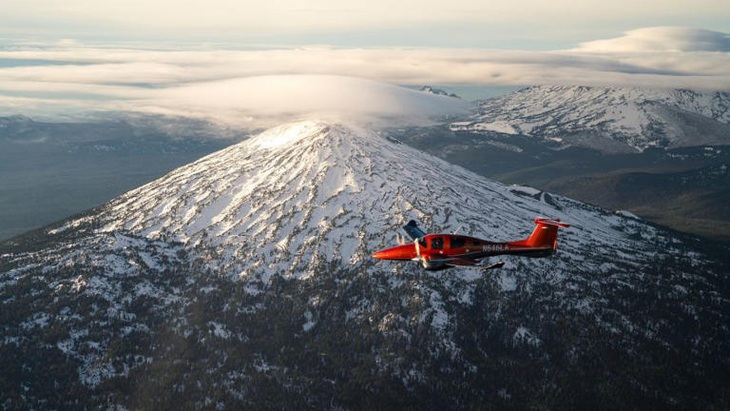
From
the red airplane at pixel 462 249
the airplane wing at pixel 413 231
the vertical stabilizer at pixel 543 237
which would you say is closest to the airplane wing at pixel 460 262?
the red airplane at pixel 462 249

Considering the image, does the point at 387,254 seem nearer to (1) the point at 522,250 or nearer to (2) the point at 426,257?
(2) the point at 426,257

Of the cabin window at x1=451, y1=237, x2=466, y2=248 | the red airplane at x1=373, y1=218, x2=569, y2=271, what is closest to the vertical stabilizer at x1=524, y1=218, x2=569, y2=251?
the red airplane at x1=373, y1=218, x2=569, y2=271

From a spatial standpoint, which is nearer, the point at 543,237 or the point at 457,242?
the point at 457,242

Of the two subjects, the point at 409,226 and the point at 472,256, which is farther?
the point at 409,226

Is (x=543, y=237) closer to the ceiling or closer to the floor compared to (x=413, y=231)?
closer to the ceiling

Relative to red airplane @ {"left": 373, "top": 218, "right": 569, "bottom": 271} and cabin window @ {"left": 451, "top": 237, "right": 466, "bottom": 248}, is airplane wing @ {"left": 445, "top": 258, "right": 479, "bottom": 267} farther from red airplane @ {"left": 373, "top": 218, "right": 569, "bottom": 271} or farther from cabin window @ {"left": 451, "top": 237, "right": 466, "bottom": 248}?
cabin window @ {"left": 451, "top": 237, "right": 466, "bottom": 248}

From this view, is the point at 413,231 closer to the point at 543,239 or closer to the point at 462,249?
the point at 462,249

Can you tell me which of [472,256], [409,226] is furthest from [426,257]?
[409,226]

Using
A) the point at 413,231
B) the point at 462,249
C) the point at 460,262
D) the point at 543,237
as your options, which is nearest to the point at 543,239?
the point at 543,237

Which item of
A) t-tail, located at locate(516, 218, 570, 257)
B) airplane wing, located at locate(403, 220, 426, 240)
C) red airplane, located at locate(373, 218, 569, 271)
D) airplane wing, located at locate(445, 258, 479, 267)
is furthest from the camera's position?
airplane wing, located at locate(403, 220, 426, 240)
